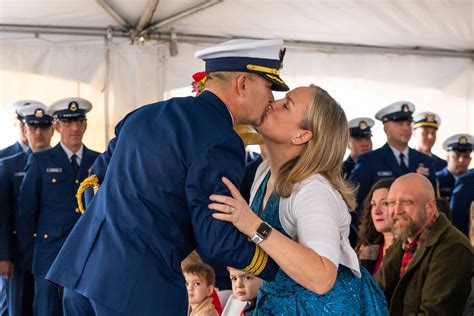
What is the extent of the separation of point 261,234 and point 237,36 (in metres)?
5.43

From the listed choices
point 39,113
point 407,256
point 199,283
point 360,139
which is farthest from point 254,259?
point 360,139

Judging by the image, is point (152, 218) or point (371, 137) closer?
point (152, 218)

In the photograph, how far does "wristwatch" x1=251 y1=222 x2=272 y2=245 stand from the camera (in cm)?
268

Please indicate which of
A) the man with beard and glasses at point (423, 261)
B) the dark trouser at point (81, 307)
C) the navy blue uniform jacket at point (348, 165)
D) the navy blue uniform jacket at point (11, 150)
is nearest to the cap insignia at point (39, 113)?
the navy blue uniform jacket at point (11, 150)

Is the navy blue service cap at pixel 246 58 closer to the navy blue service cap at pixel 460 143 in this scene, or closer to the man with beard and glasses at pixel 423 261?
the man with beard and glasses at pixel 423 261

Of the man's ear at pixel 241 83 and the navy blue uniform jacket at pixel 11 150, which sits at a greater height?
the man's ear at pixel 241 83

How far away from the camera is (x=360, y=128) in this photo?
26.3 feet

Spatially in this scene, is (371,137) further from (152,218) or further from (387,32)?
(152,218)

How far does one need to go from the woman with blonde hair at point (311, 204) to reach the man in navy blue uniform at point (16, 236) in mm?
4314

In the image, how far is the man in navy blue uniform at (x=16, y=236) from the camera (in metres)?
7.07

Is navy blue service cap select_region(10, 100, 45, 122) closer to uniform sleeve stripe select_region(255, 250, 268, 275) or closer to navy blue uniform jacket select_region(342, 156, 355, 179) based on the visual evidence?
navy blue uniform jacket select_region(342, 156, 355, 179)

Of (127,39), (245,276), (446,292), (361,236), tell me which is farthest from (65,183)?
(446,292)

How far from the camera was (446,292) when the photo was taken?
423cm

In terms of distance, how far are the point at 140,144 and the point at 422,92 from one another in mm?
6215
